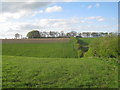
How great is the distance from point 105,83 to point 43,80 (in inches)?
115

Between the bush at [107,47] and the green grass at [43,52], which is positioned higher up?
the bush at [107,47]

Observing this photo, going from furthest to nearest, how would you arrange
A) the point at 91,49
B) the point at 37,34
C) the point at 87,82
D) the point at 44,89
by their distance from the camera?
the point at 37,34
the point at 91,49
the point at 87,82
the point at 44,89

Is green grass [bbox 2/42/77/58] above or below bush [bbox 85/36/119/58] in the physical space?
below

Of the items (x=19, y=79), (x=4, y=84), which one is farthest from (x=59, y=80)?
(x=4, y=84)

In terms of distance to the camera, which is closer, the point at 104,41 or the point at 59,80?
the point at 59,80

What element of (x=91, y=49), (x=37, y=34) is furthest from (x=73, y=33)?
(x=91, y=49)

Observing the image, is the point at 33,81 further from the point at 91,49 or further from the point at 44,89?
the point at 91,49

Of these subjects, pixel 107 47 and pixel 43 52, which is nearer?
pixel 107 47

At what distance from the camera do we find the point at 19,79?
8.01 metres

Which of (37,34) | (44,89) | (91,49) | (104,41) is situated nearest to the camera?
(44,89)

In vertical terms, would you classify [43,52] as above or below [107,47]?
below

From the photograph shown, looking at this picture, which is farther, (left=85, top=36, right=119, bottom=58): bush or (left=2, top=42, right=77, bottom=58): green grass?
(left=2, top=42, right=77, bottom=58): green grass

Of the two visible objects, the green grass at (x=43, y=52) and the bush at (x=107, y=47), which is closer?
the bush at (x=107, y=47)

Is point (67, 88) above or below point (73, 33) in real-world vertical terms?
below
